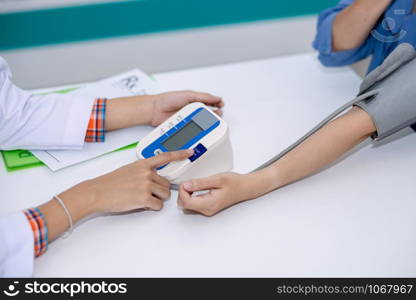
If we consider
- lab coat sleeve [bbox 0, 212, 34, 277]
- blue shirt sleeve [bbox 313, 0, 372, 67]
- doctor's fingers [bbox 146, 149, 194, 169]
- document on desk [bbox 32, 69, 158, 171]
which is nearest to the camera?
lab coat sleeve [bbox 0, 212, 34, 277]

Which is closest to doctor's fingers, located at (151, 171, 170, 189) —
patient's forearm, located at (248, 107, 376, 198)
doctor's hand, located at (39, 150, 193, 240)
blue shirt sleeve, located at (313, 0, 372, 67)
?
doctor's hand, located at (39, 150, 193, 240)

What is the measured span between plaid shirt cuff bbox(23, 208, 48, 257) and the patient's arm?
0.22m

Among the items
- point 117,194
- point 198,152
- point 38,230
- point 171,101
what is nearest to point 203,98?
point 171,101

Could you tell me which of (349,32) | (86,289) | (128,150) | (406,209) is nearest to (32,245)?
(86,289)

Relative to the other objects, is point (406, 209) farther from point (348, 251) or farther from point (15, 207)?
point (15, 207)

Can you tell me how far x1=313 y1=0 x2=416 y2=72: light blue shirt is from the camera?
3.28 ft

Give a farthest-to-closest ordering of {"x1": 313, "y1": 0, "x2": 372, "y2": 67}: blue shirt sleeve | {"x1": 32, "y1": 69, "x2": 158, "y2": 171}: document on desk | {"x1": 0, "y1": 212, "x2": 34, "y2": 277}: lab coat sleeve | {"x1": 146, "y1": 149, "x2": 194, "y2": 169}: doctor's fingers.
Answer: {"x1": 313, "y1": 0, "x2": 372, "y2": 67}: blue shirt sleeve → {"x1": 32, "y1": 69, "x2": 158, "y2": 171}: document on desk → {"x1": 146, "y1": 149, "x2": 194, "y2": 169}: doctor's fingers → {"x1": 0, "y1": 212, "x2": 34, "y2": 277}: lab coat sleeve

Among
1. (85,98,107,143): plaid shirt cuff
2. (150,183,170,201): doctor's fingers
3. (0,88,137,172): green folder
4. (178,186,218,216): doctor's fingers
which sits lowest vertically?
(178,186,218,216): doctor's fingers

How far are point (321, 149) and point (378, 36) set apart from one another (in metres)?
0.37

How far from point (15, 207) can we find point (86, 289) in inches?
8.7

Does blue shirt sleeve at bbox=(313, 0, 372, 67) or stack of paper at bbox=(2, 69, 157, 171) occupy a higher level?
blue shirt sleeve at bbox=(313, 0, 372, 67)

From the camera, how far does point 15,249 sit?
0.73m

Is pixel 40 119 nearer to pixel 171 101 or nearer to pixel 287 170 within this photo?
pixel 171 101

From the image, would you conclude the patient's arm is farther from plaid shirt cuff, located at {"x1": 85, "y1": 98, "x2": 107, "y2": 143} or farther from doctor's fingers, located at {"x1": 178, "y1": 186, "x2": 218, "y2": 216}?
plaid shirt cuff, located at {"x1": 85, "y1": 98, "x2": 107, "y2": 143}
